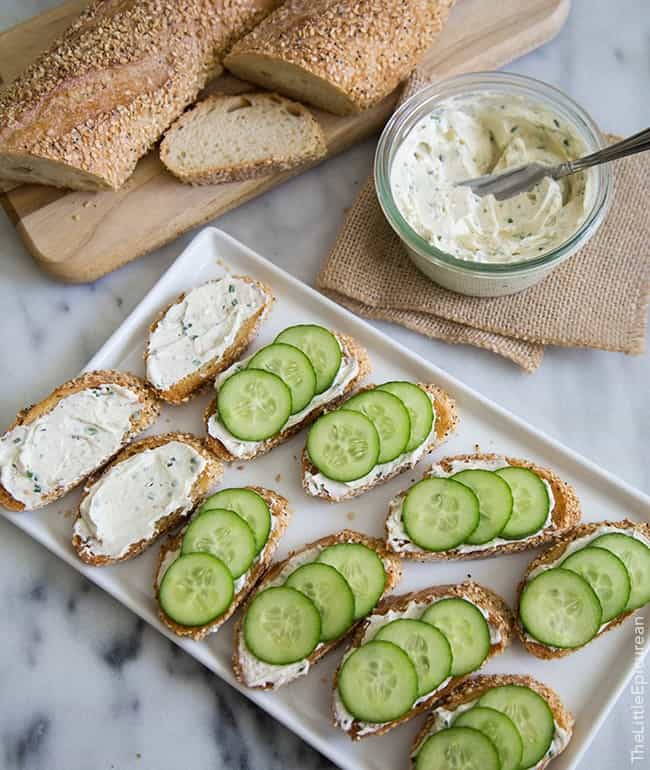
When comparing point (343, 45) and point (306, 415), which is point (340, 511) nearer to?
point (306, 415)

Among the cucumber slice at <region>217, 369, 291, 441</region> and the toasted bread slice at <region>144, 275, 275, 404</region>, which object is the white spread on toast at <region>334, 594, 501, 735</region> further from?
the toasted bread slice at <region>144, 275, 275, 404</region>

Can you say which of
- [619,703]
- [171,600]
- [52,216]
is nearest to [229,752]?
[171,600]

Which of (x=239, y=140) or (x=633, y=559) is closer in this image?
(x=633, y=559)

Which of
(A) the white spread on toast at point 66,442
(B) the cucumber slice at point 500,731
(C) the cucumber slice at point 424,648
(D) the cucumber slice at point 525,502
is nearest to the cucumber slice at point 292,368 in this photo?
(A) the white spread on toast at point 66,442

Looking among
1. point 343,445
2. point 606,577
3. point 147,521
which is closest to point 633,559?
point 606,577

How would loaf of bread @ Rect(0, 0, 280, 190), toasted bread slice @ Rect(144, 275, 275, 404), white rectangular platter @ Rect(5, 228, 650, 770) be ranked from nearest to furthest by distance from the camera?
white rectangular platter @ Rect(5, 228, 650, 770)
toasted bread slice @ Rect(144, 275, 275, 404)
loaf of bread @ Rect(0, 0, 280, 190)

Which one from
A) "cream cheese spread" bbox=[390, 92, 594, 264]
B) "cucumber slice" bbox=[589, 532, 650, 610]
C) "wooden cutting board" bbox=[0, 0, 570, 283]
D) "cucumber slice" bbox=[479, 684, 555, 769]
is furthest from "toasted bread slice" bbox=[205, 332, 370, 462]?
"cucumber slice" bbox=[479, 684, 555, 769]

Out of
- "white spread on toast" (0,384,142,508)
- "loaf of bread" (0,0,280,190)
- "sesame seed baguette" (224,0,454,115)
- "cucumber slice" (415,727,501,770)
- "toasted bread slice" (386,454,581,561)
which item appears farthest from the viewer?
"sesame seed baguette" (224,0,454,115)
